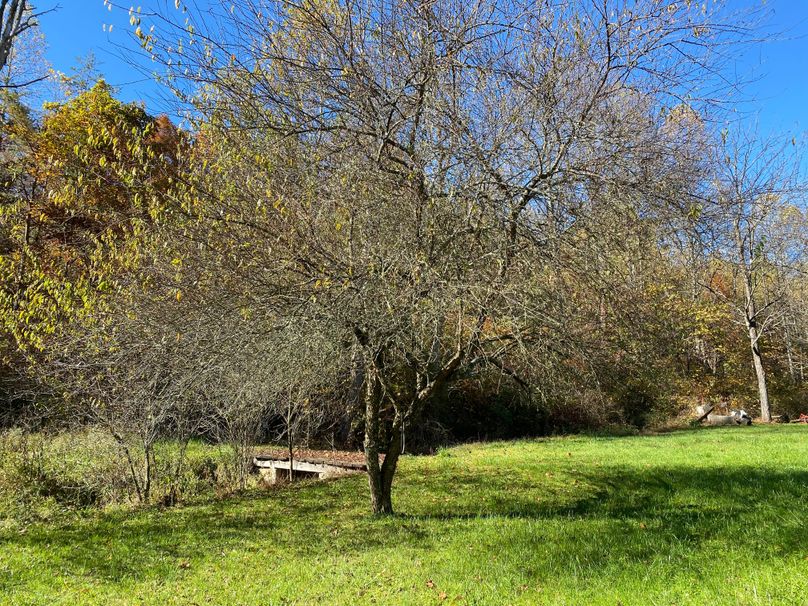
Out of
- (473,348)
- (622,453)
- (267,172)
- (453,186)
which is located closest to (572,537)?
(473,348)

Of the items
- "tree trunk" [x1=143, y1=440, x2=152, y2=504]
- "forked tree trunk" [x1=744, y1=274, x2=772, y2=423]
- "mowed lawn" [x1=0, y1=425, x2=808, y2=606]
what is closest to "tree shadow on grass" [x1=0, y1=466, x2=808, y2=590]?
"mowed lawn" [x1=0, y1=425, x2=808, y2=606]

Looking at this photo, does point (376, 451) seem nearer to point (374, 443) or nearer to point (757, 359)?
point (374, 443)

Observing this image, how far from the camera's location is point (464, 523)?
644cm

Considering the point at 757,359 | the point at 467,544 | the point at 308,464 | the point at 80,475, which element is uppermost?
the point at 757,359

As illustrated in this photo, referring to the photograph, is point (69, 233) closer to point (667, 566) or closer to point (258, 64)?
point (258, 64)

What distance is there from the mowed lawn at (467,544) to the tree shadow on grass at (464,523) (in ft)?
0.10

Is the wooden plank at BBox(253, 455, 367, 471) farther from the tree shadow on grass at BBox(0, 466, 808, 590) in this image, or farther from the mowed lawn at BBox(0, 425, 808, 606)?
the tree shadow on grass at BBox(0, 466, 808, 590)

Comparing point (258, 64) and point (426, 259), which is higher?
point (258, 64)

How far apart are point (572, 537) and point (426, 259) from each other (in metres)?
3.13

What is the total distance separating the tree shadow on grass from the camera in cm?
524

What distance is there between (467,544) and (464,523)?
88cm

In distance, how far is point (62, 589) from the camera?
5.00m

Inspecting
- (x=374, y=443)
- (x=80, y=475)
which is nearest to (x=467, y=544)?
(x=374, y=443)

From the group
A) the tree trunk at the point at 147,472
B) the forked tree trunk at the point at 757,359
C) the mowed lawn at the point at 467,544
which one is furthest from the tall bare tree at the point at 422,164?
the forked tree trunk at the point at 757,359
